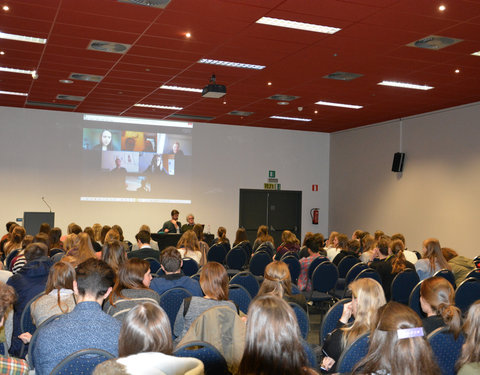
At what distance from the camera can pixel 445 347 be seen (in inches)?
133

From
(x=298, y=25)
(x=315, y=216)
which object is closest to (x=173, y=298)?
(x=298, y=25)

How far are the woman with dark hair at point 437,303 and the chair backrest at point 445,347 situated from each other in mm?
112

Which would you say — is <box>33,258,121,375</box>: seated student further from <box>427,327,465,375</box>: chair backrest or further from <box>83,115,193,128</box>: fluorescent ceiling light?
<box>83,115,193,128</box>: fluorescent ceiling light

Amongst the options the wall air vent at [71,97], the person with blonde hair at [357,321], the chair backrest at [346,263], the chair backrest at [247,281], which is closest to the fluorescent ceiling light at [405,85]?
the chair backrest at [346,263]

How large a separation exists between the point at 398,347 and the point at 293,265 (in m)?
5.77

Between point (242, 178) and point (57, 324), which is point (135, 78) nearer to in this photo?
point (242, 178)

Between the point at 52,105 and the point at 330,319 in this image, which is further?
the point at 52,105

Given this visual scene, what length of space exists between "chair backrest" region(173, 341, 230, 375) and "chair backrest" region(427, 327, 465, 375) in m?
1.44

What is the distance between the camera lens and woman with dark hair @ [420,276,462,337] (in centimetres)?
354

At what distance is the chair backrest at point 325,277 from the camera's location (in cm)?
759

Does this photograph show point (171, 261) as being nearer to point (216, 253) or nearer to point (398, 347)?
point (398, 347)

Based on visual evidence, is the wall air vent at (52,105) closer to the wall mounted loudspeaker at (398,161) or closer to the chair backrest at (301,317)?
the wall mounted loudspeaker at (398,161)

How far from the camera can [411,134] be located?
1456 cm

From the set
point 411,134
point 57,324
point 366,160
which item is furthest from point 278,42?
point 366,160
